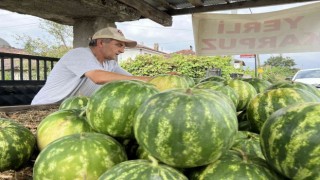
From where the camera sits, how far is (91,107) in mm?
1340

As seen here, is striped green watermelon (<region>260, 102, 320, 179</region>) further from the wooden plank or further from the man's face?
the man's face

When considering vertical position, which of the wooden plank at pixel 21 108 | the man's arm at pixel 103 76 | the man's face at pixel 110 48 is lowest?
the wooden plank at pixel 21 108

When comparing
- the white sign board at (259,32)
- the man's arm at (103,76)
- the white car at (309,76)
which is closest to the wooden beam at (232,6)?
the white sign board at (259,32)

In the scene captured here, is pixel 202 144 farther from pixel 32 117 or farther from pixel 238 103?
pixel 32 117

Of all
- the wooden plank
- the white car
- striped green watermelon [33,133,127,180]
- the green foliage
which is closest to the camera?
striped green watermelon [33,133,127,180]

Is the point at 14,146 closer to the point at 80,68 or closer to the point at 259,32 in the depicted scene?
the point at 80,68

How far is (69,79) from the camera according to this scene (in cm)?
354

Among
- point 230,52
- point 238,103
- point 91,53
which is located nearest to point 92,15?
point 91,53

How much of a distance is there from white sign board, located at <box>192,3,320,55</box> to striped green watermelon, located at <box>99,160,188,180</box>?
445cm

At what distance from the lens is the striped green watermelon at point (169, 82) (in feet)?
5.86

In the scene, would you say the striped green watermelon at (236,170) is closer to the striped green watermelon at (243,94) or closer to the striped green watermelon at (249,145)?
the striped green watermelon at (249,145)

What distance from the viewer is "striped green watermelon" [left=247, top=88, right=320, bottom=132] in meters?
1.33

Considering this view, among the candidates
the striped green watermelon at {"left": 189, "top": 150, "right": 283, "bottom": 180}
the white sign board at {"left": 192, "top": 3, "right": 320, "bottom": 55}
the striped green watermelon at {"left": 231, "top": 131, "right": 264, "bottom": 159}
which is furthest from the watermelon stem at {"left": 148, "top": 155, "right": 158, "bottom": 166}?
the white sign board at {"left": 192, "top": 3, "right": 320, "bottom": 55}

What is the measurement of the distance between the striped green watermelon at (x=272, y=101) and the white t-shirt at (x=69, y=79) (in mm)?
2203
